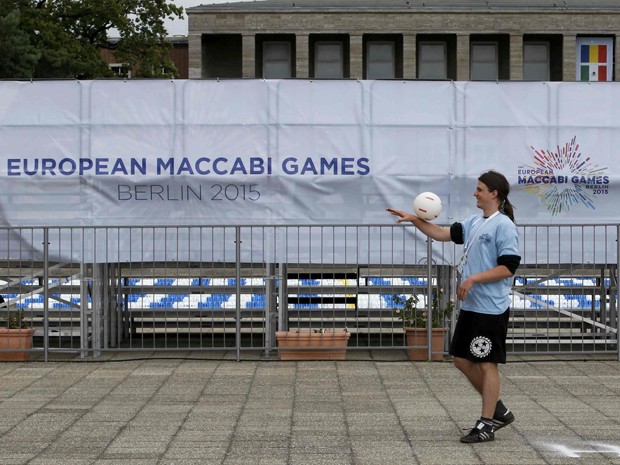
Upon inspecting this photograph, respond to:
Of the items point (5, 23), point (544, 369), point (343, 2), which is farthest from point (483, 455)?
point (343, 2)

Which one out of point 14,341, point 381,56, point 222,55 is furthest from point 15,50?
point 14,341

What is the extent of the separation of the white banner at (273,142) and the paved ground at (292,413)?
2306 mm

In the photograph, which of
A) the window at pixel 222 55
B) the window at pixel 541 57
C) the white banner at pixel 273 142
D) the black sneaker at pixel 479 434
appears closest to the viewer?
the black sneaker at pixel 479 434

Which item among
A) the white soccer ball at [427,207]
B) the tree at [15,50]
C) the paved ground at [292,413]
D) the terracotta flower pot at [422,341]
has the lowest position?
the paved ground at [292,413]

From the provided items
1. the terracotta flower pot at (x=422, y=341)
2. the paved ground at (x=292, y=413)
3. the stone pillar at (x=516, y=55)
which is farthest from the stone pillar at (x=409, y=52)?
the paved ground at (x=292, y=413)

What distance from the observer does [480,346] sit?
8.14m

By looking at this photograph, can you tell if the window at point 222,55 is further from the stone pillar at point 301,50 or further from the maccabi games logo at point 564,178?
the maccabi games logo at point 564,178

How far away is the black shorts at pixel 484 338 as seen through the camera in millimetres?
8133

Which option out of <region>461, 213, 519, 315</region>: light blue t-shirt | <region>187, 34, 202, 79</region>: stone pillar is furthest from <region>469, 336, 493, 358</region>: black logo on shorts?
<region>187, 34, 202, 79</region>: stone pillar

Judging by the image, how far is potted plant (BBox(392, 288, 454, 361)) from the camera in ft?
42.5

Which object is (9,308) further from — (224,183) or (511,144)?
(511,144)

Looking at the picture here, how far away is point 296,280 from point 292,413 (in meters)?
4.33

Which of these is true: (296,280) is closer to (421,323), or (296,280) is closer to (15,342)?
(421,323)

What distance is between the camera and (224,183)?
14.2 m
